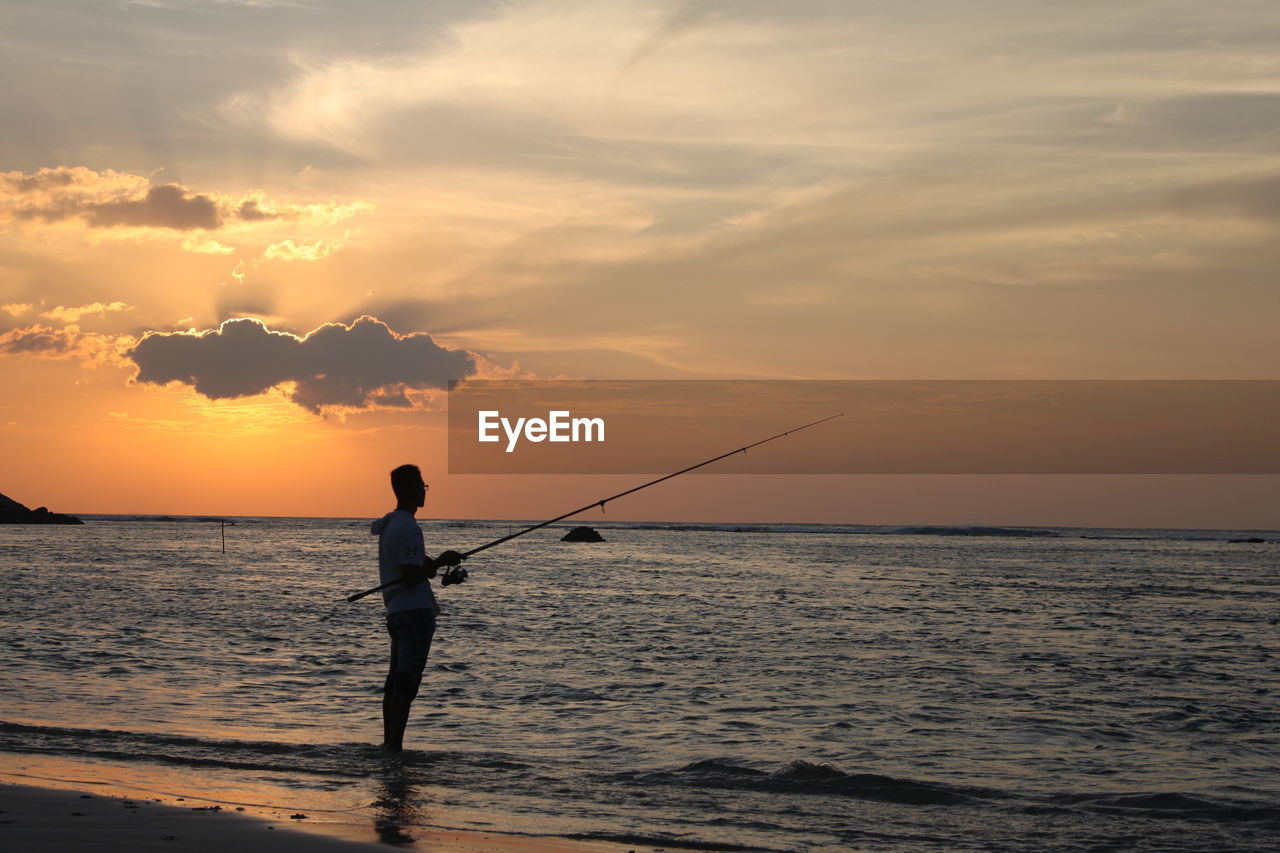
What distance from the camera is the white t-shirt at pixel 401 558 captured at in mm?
8391

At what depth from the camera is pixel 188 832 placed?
6219 mm

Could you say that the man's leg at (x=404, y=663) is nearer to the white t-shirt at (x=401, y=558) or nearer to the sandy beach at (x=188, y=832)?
the white t-shirt at (x=401, y=558)

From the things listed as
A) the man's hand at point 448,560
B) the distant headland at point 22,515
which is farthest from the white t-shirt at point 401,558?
the distant headland at point 22,515

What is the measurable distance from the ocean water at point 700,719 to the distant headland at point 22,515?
363 feet

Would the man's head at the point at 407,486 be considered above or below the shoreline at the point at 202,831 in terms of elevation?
above

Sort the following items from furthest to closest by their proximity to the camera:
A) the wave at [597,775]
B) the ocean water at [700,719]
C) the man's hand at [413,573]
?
1. the man's hand at [413,573]
2. the wave at [597,775]
3. the ocean water at [700,719]

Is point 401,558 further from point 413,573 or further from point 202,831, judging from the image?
point 202,831

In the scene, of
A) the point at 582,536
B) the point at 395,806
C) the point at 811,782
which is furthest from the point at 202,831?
the point at 582,536

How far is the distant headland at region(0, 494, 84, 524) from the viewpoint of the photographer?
119m

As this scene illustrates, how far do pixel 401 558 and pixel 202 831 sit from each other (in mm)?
2592

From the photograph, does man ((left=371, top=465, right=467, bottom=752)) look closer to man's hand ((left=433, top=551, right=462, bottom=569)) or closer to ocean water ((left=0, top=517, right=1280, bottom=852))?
man's hand ((left=433, top=551, right=462, bottom=569))

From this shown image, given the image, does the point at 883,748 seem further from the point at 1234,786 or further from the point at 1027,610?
the point at 1027,610

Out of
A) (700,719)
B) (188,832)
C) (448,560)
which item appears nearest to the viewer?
(188,832)

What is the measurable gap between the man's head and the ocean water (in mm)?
2055
